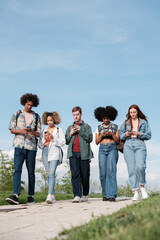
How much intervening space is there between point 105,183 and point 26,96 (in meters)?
3.05

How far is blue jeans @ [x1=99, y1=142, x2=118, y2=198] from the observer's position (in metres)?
7.71

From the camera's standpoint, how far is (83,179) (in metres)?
7.71

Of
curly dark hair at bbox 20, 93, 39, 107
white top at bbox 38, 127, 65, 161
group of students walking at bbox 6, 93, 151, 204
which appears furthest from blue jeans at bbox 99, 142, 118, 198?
curly dark hair at bbox 20, 93, 39, 107

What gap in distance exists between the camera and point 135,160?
7.51 meters

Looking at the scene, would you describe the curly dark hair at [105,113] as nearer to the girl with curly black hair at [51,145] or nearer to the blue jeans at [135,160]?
the blue jeans at [135,160]

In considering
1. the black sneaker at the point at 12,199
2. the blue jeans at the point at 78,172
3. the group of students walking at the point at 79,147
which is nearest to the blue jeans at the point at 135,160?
the group of students walking at the point at 79,147

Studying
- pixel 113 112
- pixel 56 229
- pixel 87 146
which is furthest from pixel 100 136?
pixel 56 229

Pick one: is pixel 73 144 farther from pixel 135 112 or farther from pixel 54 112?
pixel 135 112

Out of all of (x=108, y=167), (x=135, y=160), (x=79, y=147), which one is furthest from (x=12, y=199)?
(x=135, y=160)

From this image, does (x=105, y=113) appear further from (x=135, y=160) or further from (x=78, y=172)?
(x=78, y=172)

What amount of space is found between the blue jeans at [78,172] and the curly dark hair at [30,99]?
1.82 m

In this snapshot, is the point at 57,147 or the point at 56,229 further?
the point at 57,147

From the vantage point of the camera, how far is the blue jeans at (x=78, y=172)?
295 inches

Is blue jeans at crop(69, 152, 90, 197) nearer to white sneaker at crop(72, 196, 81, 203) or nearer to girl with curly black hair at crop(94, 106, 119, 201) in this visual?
white sneaker at crop(72, 196, 81, 203)
